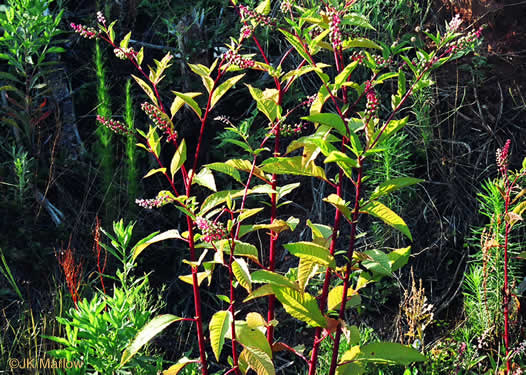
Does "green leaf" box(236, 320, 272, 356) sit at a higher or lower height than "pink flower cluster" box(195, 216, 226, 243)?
lower

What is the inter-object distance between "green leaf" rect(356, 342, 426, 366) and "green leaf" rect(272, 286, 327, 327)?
0.79ft

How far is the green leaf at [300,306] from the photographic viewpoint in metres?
1.85

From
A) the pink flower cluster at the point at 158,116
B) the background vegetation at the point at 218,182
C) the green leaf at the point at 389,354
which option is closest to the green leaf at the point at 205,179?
the pink flower cluster at the point at 158,116

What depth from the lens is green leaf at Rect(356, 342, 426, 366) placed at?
196cm

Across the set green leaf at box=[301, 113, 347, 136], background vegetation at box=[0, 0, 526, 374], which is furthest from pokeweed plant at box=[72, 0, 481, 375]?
background vegetation at box=[0, 0, 526, 374]

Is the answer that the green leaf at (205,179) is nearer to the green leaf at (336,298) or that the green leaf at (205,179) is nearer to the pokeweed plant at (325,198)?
the pokeweed plant at (325,198)

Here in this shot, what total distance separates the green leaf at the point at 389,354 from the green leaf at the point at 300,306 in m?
0.24

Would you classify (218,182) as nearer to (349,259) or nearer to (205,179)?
(205,179)

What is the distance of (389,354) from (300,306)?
375 mm

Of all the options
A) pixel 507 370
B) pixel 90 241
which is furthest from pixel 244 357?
pixel 90 241

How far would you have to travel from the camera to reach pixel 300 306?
6.10 feet

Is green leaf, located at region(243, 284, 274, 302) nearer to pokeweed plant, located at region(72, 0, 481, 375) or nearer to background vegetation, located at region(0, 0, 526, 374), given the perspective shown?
pokeweed plant, located at region(72, 0, 481, 375)

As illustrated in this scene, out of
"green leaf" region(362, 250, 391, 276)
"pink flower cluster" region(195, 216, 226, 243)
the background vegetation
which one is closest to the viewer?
"pink flower cluster" region(195, 216, 226, 243)

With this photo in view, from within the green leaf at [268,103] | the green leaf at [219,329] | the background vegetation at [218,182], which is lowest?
the background vegetation at [218,182]
